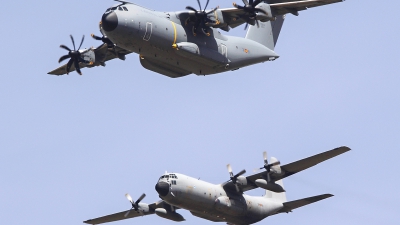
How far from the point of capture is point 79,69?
5516cm

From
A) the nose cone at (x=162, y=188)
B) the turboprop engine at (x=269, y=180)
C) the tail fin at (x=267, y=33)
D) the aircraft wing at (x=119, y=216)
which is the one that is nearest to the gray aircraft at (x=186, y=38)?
the tail fin at (x=267, y=33)

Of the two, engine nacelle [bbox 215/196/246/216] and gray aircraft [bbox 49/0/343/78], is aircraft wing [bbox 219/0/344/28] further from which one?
engine nacelle [bbox 215/196/246/216]

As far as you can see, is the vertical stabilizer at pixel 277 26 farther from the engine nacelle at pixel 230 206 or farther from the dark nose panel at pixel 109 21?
the dark nose panel at pixel 109 21

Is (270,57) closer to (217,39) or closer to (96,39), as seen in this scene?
(217,39)

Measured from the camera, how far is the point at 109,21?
48031mm

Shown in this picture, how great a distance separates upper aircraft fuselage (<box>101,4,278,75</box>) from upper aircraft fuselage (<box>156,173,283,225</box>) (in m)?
8.11

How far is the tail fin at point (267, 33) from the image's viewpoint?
57250 mm

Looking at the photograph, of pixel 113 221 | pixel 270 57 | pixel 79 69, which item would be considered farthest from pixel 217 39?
pixel 113 221

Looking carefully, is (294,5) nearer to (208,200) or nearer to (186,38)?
(186,38)

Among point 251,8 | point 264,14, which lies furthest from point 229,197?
point 251,8

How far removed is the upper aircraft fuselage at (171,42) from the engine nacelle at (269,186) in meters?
7.42

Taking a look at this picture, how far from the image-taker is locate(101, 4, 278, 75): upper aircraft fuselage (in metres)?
48.3

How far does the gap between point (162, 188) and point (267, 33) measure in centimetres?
1178

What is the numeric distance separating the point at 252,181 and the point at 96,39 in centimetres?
1505
